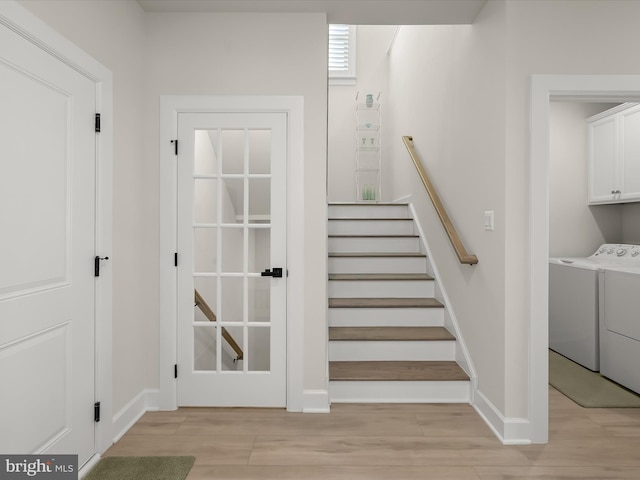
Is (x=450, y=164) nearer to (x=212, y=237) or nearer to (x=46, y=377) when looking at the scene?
(x=212, y=237)

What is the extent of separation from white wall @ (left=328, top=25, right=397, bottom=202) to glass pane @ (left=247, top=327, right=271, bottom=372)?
3453 millimetres

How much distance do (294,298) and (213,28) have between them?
1872 millimetres

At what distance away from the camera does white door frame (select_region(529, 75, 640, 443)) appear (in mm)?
2365

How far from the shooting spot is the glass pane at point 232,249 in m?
2.84

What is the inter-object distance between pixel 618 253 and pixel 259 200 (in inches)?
135

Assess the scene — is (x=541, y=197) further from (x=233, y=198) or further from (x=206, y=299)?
(x=206, y=299)

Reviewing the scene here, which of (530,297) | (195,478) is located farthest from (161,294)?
(530,297)

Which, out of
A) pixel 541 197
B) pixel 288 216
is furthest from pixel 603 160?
pixel 288 216

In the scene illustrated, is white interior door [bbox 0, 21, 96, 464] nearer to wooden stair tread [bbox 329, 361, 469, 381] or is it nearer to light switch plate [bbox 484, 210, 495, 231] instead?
wooden stair tread [bbox 329, 361, 469, 381]

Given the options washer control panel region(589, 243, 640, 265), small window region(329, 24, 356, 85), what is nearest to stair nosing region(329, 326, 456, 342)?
washer control panel region(589, 243, 640, 265)

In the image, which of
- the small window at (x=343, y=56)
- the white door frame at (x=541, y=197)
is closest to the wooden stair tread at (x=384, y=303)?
the white door frame at (x=541, y=197)

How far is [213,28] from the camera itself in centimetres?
278

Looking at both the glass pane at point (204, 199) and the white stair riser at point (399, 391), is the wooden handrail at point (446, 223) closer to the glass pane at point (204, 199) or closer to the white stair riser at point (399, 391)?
the white stair riser at point (399, 391)

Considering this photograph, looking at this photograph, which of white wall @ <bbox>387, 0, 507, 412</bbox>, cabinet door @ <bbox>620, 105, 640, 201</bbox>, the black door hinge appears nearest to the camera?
the black door hinge
